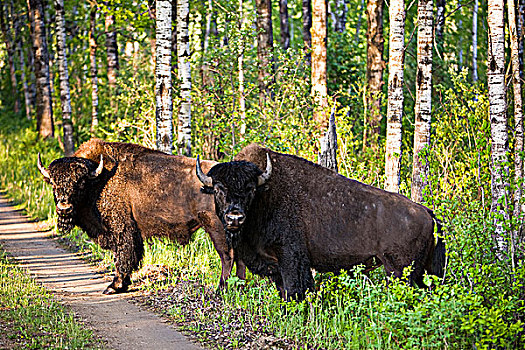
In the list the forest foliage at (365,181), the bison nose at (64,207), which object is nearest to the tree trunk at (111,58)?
the forest foliage at (365,181)

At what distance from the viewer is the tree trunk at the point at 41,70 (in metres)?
20.6

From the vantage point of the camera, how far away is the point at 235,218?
24.1 feet

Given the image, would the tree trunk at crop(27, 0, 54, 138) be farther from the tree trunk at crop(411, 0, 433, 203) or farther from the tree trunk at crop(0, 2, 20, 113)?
the tree trunk at crop(411, 0, 433, 203)

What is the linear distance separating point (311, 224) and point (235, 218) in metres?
1.05

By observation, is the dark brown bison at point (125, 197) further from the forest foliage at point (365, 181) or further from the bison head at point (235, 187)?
the bison head at point (235, 187)

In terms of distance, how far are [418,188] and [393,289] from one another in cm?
431

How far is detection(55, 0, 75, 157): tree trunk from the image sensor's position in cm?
1856

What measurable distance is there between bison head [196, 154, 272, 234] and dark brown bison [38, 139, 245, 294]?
1986mm

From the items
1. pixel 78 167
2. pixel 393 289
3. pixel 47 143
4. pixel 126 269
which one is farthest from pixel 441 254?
pixel 47 143

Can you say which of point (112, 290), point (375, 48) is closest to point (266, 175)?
point (112, 290)

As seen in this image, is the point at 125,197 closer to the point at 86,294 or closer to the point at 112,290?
the point at 112,290

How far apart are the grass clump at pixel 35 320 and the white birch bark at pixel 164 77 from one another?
14.8 feet

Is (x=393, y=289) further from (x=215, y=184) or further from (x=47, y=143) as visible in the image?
(x=47, y=143)

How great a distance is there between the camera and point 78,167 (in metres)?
10.0
